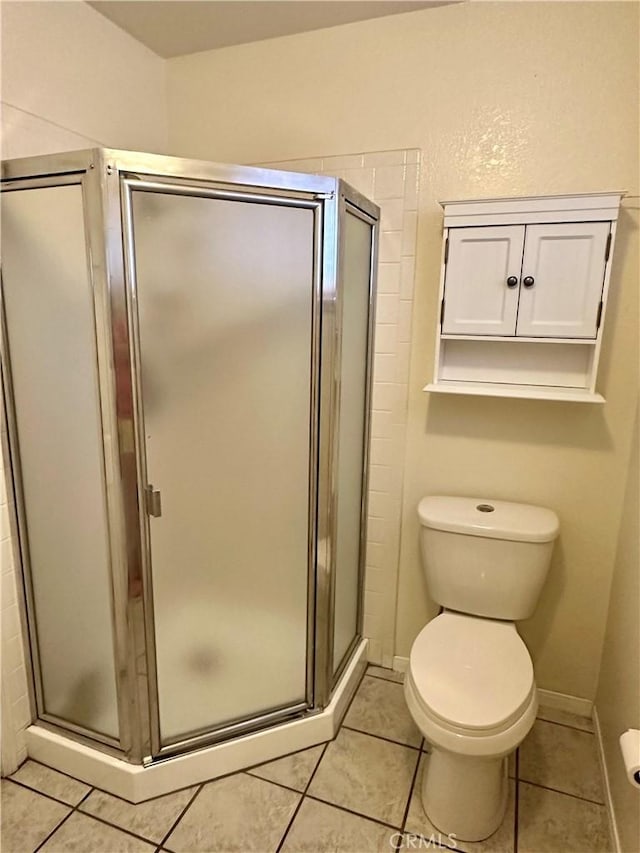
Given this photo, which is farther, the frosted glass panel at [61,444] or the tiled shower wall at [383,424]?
the tiled shower wall at [383,424]

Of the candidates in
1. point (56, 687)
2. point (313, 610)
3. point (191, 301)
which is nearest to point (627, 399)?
point (313, 610)

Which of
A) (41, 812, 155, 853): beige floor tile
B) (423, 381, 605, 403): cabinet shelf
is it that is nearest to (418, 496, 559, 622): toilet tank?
(423, 381, 605, 403): cabinet shelf

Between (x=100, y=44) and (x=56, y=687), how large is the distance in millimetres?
2048

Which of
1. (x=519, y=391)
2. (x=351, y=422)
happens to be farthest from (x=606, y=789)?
(x=351, y=422)

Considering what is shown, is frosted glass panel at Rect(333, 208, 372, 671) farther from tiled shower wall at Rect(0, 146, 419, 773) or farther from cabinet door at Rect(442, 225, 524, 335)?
cabinet door at Rect(442, 225, 524, 335)

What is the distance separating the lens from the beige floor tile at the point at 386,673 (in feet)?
6.77

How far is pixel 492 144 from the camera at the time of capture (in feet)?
5.38

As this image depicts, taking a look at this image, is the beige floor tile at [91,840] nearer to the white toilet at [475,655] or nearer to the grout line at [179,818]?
the grout line at [179,818]

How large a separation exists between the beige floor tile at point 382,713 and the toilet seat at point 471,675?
17.4 inches

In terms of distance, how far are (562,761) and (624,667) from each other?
45cm

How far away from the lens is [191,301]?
135 centimetres

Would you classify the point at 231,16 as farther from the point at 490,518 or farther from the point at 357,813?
the point at 357,813

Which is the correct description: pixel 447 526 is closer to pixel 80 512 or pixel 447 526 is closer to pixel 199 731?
pixel 199 731

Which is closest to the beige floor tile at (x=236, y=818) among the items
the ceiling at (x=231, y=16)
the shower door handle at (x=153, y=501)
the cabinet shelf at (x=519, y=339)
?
the shower door handle at (x=153, y=501)
